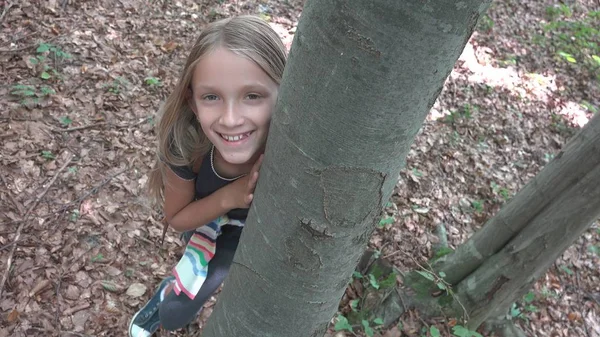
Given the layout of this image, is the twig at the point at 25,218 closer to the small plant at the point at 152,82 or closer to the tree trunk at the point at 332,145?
the small plant at the point at 152,82

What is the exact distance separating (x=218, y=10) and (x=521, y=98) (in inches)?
166

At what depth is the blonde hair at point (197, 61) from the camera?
140 cm

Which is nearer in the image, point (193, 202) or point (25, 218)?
point (193, 202)

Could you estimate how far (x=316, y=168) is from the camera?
891mm

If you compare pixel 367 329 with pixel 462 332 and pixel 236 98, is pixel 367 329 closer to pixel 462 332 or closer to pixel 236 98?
pixel 462 332

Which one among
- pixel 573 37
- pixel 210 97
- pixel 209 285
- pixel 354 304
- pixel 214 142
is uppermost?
pixel 210 97

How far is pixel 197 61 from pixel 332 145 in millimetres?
720

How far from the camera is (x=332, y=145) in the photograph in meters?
0.85

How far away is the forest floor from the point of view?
3.11 metres

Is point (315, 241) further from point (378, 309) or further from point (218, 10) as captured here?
point (218, 10)

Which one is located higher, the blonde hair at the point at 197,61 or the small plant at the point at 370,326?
the blonde hair at the point at 197,61

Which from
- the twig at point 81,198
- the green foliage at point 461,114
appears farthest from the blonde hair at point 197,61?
the green foliage at point 461,114

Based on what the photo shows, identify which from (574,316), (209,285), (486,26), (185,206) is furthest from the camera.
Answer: (486,26)

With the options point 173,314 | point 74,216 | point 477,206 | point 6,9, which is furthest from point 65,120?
point 477,206
